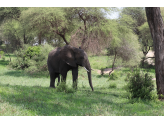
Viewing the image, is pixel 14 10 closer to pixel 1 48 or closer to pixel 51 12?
pixel 51 12

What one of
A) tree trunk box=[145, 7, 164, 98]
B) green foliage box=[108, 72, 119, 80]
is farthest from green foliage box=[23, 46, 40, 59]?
tree trunk box=[145, 7, 164, 98]

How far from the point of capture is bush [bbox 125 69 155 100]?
26.3 ft

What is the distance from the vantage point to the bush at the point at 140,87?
316 inches

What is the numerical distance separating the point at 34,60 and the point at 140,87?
581 inches

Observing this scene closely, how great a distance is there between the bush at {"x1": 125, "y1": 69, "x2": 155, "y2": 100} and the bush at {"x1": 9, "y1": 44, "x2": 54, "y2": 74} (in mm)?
12877

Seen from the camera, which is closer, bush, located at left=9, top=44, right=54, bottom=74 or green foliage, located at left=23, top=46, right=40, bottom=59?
bush, located at left=9, top=44, right=54, bottom=74

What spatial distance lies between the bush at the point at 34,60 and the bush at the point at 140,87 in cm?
1288

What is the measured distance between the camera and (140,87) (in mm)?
8352

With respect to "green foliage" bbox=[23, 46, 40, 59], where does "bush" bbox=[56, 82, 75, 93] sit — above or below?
below

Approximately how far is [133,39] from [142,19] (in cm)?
1300

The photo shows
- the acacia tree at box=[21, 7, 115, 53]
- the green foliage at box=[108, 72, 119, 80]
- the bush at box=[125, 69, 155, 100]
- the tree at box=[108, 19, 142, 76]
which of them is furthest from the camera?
the tree at box=[108, 19, 142, 76]

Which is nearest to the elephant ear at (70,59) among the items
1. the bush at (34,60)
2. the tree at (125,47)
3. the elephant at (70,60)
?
the elephant at (70,60)

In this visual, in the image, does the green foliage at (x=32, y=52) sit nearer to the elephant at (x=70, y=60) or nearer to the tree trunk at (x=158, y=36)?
the elephant at (x=70, y=60)

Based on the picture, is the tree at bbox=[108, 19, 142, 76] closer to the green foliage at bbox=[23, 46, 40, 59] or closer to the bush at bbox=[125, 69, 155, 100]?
the green foliage at bbox=[23, 46, 40, 59]
